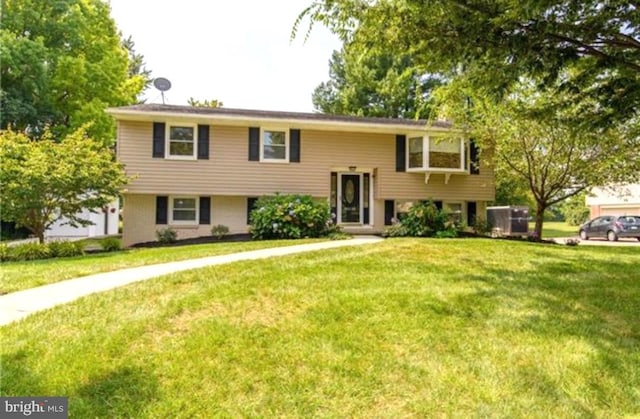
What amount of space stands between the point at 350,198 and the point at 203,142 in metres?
5.75

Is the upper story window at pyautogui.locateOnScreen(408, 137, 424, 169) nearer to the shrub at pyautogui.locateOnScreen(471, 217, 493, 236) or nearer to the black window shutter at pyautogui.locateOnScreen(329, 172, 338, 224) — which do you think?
the black window shutter at pyautogui.locateOnScreen(329, 172, 338, 224)

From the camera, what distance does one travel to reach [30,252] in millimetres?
9422


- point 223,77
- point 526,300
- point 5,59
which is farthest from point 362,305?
point 5,59

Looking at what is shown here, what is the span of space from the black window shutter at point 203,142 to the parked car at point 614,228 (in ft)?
69.0

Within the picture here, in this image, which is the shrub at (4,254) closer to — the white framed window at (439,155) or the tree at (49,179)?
the tree at (49,179)

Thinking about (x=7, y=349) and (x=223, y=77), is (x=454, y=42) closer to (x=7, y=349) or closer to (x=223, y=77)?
(x=7, y=349)

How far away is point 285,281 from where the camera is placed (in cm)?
551

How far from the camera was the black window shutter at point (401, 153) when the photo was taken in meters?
15.6

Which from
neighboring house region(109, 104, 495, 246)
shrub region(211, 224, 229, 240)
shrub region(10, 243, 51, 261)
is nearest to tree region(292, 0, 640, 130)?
shrub region(10, 243, 51, 261)

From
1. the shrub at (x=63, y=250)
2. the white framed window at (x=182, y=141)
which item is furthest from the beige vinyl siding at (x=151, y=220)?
the shrub at (x=63, y=250)

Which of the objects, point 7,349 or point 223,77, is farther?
point 223,77

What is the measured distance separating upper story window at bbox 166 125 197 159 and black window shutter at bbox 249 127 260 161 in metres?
1.84

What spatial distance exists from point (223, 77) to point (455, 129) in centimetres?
1006

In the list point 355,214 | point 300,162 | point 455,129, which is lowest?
point 355,214
